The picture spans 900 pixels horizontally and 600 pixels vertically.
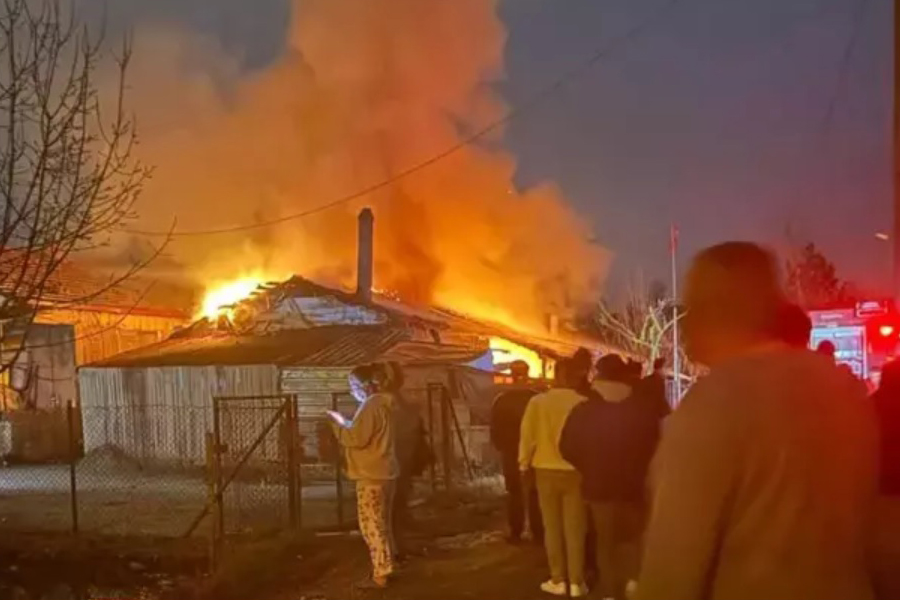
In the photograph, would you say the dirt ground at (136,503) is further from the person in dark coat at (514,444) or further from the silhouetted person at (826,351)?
the silhouetted person at (826,351)

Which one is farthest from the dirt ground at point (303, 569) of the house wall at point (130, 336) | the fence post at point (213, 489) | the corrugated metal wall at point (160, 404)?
the house wall at point (130, 336)

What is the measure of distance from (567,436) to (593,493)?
0.40 metres

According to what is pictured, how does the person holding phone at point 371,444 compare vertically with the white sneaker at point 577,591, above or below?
above

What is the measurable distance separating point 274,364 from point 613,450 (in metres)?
18.8

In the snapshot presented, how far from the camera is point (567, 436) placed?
7.62 m

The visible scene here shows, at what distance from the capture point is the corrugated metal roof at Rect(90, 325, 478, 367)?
1012 inches

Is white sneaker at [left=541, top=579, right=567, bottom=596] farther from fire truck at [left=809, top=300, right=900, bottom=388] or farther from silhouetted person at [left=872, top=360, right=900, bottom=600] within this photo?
fire truck at [left=809, top=300, right=900, bottom=388]

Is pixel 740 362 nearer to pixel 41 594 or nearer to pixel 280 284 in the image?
pixel 41 594

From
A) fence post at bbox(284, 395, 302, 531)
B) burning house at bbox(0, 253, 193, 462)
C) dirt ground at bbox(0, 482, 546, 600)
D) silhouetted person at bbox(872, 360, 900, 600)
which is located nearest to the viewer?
silhouetted person at bbox(872, 360, 900, 600)

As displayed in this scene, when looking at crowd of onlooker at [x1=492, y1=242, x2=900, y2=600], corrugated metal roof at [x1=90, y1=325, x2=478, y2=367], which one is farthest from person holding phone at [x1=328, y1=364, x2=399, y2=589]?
corrugated metal roof at [x1=90, y1=325, x2=478, y2=367]

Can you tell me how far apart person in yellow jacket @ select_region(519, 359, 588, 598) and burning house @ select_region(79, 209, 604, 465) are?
1357 cm

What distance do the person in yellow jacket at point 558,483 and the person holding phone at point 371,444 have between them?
1.11m

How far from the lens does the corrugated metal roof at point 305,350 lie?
25703mm

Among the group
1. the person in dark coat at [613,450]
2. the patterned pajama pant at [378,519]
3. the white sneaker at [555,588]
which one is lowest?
the white sneaker at [555,588]
